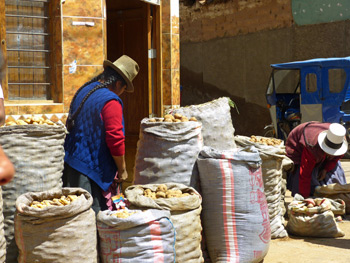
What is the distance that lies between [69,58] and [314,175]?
9.88ft

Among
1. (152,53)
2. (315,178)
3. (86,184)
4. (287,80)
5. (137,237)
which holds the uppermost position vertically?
(152,53)

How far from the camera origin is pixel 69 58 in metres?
5.51

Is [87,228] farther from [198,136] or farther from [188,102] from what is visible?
[188,102]

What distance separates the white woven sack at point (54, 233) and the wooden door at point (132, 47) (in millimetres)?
3515

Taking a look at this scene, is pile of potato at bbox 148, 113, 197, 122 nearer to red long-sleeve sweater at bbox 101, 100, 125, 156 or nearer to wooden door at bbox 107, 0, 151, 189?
red long-sleeve sweater at bbox 101, 100, 125, 156

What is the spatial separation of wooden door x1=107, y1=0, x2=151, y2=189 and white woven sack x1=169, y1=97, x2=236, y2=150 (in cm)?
207

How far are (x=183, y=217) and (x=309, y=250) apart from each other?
1.69m

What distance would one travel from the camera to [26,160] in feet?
12.3

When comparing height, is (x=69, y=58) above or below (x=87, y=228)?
above

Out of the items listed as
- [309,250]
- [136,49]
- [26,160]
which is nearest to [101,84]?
[26,160]

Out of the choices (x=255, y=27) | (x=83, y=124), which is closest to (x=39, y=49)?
(x=83, y=124)

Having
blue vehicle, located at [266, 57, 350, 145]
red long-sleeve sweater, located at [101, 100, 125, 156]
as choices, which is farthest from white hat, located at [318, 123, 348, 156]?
blue vehicle, located at [266, 57, 350, 145]

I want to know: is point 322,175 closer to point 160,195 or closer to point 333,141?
point 333,141

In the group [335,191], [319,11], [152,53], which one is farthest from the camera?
[319,11]
